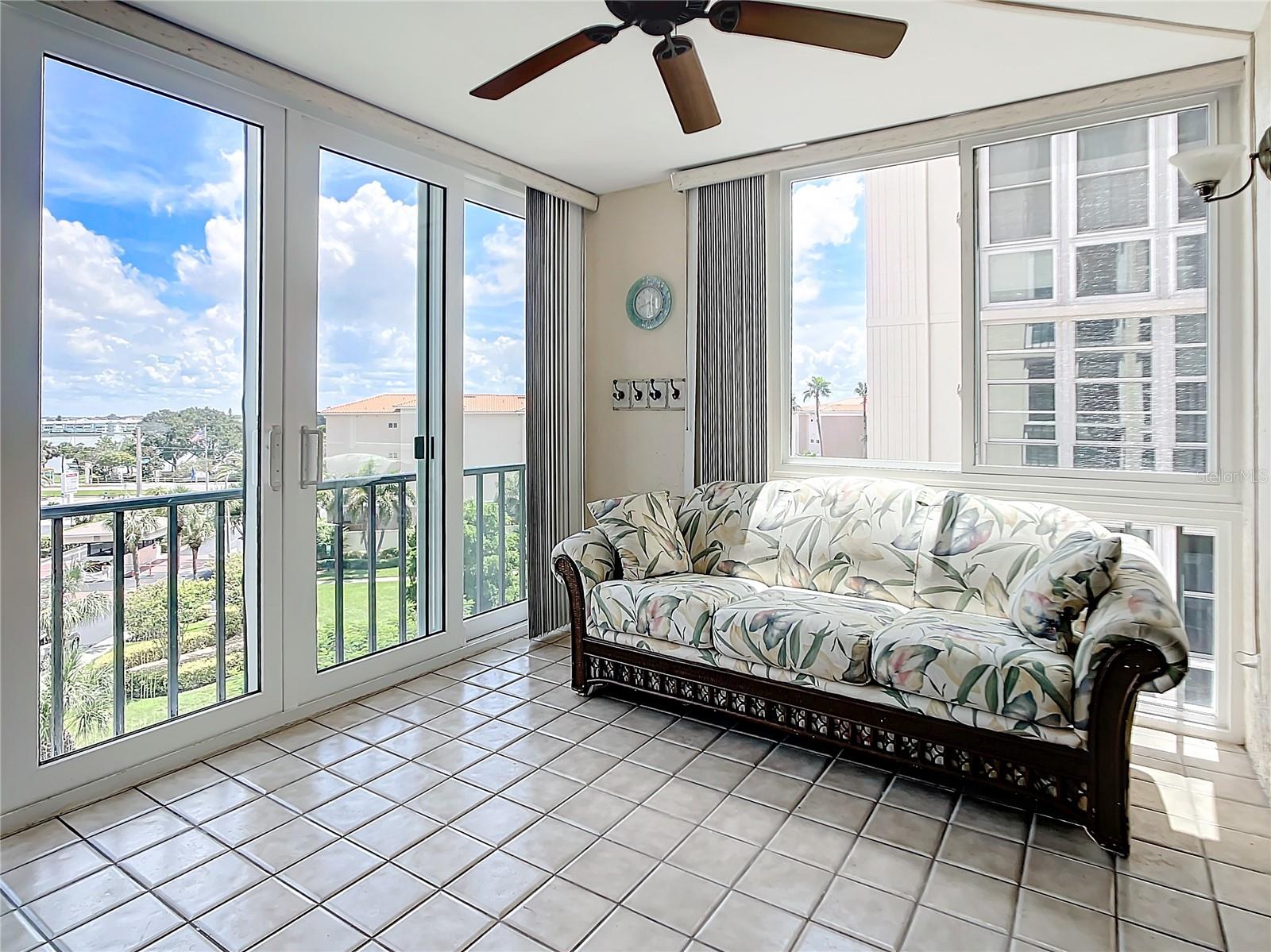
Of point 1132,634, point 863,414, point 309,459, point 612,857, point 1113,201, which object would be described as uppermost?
point 1113,201

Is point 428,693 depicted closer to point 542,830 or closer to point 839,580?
point 542,830

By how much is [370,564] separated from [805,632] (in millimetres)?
A: 2105

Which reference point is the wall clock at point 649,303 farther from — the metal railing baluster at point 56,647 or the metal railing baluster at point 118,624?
the metal railing baluster at point 56,647

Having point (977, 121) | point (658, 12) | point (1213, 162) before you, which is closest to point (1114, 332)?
point (1213, 162)

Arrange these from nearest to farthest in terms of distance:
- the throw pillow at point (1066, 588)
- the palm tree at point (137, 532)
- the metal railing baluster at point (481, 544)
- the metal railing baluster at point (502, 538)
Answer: the throw pillow at point (1066, 588), the palm tree at point (137, 532), the metal railing baluster at point (481, 544), the metal railing baluster at point (502, 538)

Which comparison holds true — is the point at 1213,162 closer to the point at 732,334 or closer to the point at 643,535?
the point at 732,334

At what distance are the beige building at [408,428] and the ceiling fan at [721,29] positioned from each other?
175 cm

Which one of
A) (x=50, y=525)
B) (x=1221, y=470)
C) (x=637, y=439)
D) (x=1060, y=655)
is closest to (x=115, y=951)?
(x=50, y=525)

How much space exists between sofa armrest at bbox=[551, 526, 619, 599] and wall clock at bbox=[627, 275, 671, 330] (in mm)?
1506

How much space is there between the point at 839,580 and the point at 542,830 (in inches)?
67.4

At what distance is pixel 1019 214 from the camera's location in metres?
3.38

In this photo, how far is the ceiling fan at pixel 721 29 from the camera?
78.8 inches

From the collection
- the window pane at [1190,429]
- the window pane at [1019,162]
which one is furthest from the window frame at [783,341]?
the window pane at [1190,429]

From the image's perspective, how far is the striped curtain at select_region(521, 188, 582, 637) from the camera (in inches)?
165
